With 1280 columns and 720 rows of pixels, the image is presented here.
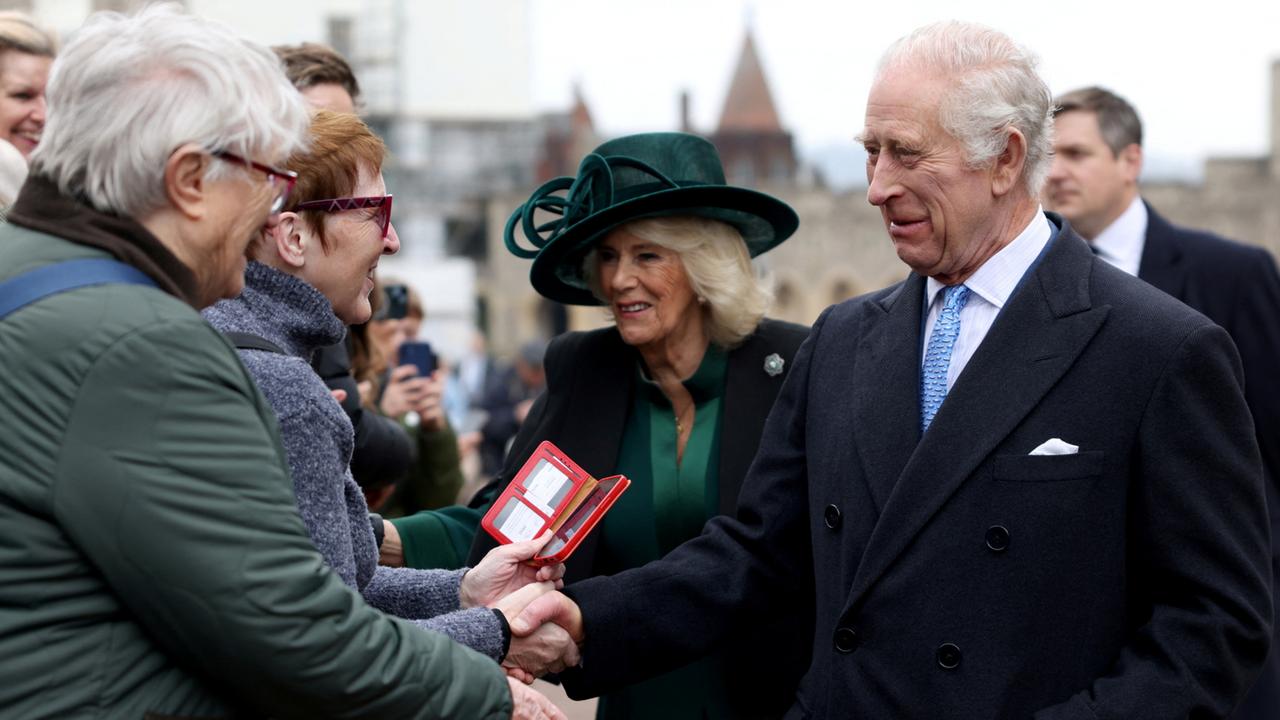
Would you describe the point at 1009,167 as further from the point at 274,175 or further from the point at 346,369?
the point at 346,369

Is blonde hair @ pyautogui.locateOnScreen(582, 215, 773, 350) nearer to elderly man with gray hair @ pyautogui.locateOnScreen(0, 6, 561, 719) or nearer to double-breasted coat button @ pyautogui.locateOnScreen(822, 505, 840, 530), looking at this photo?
double-breasted coat button @ pyautogui.locateOnScreen(822, 505, 840, 530)

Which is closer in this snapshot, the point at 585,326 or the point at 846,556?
the point at 846,556

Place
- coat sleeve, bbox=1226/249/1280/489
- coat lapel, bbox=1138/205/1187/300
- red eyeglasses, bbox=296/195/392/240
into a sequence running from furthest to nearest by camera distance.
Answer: coat lapel, bbox=1138/205/1187/300 → coat sleeve, bbox=1226/249/1280/489 → red eyeglasses, bbox=296/195/392/240

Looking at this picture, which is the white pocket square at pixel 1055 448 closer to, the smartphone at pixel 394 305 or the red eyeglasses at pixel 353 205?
the red eyeglasses at pixel 353 205

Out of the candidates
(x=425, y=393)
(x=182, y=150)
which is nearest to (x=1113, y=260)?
(x=425, y=393)

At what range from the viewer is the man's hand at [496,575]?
3.33 meters

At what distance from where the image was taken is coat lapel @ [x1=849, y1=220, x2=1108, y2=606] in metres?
2.82

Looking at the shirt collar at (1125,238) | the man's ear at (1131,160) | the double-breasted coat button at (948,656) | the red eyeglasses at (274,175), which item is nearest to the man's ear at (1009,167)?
the double-breasted coat button at (948,656)

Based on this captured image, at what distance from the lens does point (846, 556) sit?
9.84 feet

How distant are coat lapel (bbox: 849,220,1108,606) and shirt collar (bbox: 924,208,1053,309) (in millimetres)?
80

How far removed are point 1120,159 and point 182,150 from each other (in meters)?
4.61

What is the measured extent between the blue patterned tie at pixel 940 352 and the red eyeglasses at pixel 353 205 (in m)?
1.11

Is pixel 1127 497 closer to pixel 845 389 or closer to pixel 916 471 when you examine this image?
pixel 916 471

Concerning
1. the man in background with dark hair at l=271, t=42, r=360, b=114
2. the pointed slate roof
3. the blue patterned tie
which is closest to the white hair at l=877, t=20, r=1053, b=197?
the blue patterned tie
